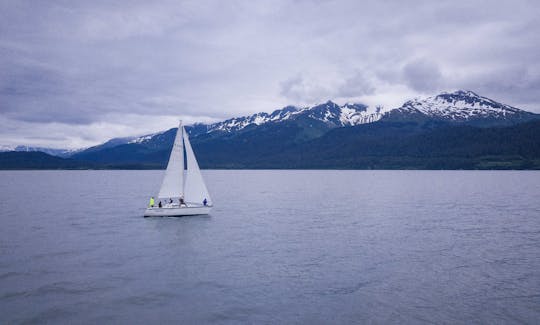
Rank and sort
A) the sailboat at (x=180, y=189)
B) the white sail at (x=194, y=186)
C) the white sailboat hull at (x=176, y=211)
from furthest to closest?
the white sail at (x=194, y=186)
the white sailboat hull at (x=176, y=211)
the sailboat at (x=180, y=189)

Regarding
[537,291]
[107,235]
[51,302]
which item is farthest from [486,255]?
[107,235]

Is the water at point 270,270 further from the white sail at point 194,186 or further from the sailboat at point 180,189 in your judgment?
the white sail at point 194,186

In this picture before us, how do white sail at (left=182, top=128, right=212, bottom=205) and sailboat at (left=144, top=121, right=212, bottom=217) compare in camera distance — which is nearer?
sailboat at (left=144, top=121, right=212, bottom=217)

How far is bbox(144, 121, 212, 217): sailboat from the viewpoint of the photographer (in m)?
57.3

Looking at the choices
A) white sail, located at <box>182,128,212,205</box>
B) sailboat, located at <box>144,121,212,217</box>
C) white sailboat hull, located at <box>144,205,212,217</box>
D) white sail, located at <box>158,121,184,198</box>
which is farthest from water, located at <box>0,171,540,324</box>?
white sail, located at <box>158,121,184,198</box>

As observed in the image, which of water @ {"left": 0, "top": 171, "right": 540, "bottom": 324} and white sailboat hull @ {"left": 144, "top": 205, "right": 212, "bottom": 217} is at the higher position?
white sailboat hull @ {"left": 144, "top": 205, "right": 212, "bottom": 217}

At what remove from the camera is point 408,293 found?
26281 mm

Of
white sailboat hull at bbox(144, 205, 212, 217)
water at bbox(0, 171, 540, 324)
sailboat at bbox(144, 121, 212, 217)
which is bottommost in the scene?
water at bbox(0, 171, 540, 324)

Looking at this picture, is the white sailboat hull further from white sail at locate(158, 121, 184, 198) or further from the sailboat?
white sail at locate(158, 121, 184, 198)

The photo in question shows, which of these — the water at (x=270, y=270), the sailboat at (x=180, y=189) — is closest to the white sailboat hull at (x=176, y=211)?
the sailboat at (x=180, y=189)

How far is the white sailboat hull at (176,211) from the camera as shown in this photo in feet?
189

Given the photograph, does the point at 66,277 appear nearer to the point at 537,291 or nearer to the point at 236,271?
the point at 236,271

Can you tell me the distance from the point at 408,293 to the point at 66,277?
78.0 feet

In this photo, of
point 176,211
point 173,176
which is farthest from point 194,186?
A: point 176,211
